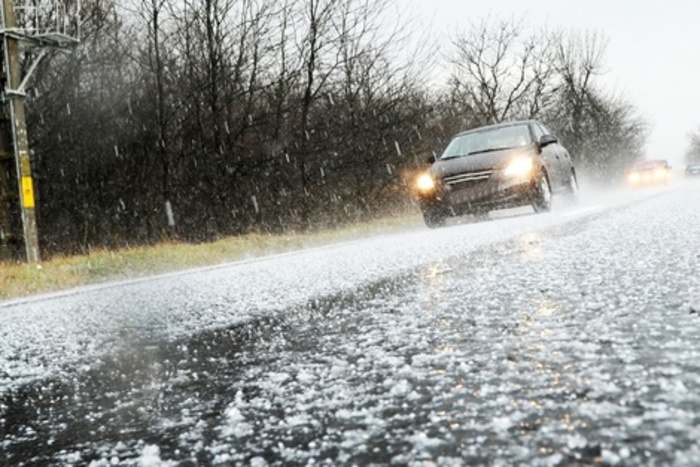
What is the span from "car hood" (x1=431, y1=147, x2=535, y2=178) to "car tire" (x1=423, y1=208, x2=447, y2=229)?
0.61 meters

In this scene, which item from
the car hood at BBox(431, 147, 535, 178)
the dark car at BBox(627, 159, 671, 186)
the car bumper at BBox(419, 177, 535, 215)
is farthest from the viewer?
the dark car at BBox(627, 159, 671, 186)

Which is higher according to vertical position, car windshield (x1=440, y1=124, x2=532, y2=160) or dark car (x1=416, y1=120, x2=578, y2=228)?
car windshield (x1=440, y1=124, x2=532, y2=160)

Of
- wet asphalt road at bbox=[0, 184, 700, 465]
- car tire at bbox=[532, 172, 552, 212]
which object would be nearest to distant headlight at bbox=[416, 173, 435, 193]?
car tire at bbox=[532, 172, 552, 212]

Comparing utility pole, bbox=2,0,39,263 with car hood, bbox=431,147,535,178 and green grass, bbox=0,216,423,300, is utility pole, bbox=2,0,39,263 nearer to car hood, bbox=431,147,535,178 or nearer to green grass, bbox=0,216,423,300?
green grass, bbox=0,216,423,300

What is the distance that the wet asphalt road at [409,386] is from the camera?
1.55 meters

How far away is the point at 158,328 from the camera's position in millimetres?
4047

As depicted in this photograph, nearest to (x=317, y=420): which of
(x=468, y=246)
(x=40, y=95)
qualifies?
(x=468, y=246)

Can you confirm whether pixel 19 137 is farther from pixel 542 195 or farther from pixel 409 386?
pixel 409 386

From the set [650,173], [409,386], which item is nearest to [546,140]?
[409,386]

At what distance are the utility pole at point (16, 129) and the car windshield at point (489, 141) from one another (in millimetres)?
6801

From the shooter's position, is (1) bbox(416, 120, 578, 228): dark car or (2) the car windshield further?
(2) the car windshield

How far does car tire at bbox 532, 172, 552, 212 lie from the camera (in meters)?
11.8

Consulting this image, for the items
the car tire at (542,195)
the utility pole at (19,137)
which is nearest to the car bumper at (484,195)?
the car tire at (542,195)

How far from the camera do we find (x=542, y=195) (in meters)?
12.0
